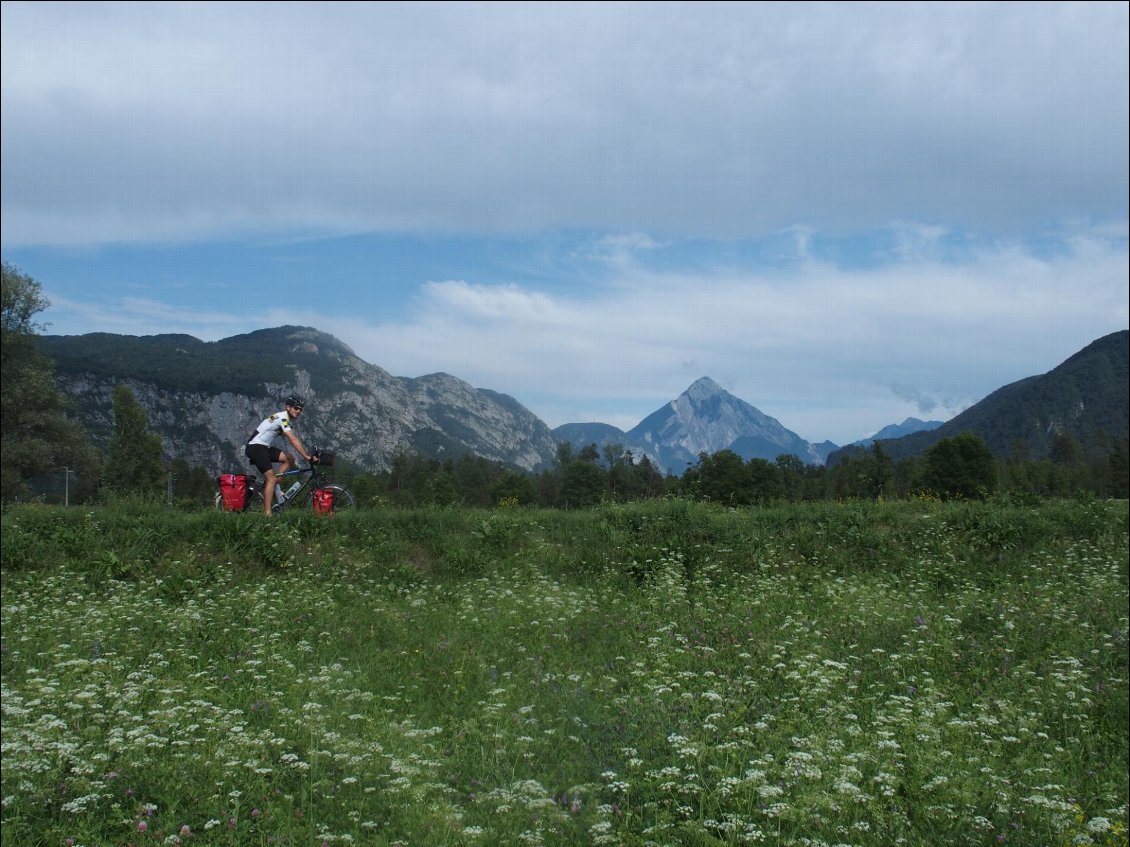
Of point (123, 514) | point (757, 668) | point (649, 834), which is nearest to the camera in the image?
point (649, 834)

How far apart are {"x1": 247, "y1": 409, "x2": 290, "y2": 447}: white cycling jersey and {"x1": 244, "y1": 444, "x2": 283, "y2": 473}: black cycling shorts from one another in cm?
10

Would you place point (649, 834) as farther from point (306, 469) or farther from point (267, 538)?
point (306, 469)

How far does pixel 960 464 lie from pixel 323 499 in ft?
221

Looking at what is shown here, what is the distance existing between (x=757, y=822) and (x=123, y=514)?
567 inches

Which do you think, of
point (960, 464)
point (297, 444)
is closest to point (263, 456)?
point (297, 444)

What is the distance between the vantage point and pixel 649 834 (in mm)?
5242

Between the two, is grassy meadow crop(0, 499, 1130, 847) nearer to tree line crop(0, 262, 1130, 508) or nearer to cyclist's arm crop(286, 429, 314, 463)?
cyclist's arm crop(286, 429, 314, 463)

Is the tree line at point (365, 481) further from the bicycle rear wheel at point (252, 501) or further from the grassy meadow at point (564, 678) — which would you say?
the grassy meadow at point (564, 678)

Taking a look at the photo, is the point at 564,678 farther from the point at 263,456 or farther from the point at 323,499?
the point at 263,456

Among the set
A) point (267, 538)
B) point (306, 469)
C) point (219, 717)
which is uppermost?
point (306, 469)

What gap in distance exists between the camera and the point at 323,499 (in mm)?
16438

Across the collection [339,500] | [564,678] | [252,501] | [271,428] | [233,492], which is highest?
[271,428]

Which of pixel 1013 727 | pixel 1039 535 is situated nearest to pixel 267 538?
pixel 1013 727

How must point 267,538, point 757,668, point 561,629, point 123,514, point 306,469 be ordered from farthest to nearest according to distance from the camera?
point 306,469 < point 123,514 < point 267,538 < point 561,629 < point 757,668
